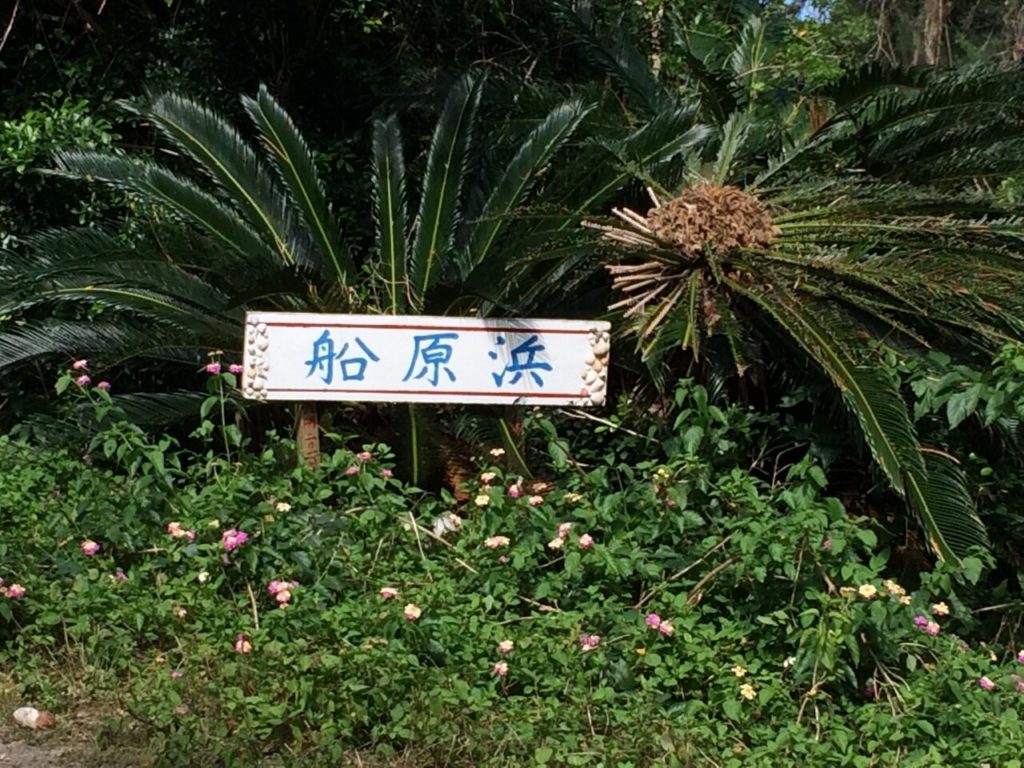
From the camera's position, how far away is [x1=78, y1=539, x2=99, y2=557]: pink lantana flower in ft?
13.9

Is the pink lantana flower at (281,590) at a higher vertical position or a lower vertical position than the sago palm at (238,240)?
lower

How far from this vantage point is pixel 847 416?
495 centimetres

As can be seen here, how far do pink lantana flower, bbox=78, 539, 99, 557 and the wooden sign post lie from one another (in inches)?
33.7

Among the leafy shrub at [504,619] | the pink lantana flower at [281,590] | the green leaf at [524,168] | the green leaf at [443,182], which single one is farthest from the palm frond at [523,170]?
the pink lantana flower at [281,590]

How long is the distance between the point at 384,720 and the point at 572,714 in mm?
539

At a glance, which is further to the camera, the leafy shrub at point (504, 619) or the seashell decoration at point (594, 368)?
the seashell decoration at point (594, 368)

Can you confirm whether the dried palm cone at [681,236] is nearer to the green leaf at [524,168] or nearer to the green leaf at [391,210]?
the green leaf at [524,168]

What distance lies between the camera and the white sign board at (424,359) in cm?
483

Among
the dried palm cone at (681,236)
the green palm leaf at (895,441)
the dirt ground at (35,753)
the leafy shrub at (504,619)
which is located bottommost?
the dirt ground at (35,753)

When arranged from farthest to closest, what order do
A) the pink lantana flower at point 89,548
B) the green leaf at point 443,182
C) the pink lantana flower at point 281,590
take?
the green leaf at point 443,182 < the pink lantana flower at point 89,548 < the pink lantana flower at point 281,590

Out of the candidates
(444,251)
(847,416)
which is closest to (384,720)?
(847,416)

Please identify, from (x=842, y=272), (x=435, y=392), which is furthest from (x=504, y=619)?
(x=842, y=272)

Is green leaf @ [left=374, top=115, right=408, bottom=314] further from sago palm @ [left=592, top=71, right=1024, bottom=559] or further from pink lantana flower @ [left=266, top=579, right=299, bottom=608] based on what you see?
pink lantana flower @ [left=266, top=579, right=299, bottom=608]

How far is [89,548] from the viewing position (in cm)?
423
